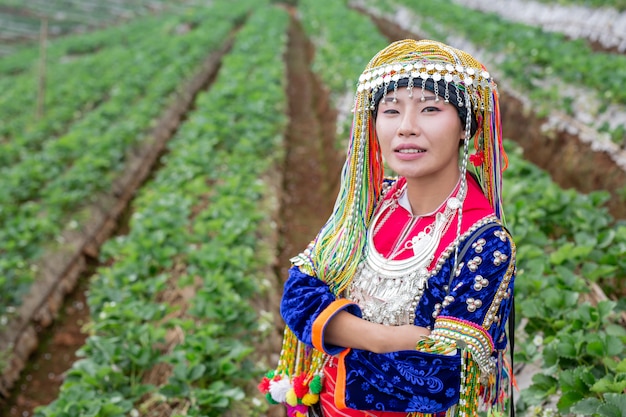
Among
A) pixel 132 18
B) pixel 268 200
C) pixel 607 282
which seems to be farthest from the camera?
pixel 132 18

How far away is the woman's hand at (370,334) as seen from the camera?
158cm

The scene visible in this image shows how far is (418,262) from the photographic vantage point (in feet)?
5.41

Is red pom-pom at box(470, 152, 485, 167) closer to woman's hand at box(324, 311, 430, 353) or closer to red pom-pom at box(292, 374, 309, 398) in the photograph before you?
woman's hand at box(324, 311, 430, 353)

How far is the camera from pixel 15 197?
23.9 ft

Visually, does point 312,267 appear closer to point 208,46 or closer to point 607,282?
point 607,282

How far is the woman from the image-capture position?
5.08 feet

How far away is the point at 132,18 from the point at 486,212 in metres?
38.5

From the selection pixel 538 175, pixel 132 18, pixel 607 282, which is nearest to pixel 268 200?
pixel 538 175

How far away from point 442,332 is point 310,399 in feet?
1.92

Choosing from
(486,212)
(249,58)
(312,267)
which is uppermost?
(249,58)

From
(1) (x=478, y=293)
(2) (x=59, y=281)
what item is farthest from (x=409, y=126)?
(2) (x=59, y=281)

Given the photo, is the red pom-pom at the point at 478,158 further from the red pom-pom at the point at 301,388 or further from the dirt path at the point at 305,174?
the dirt path at the point at 305,174

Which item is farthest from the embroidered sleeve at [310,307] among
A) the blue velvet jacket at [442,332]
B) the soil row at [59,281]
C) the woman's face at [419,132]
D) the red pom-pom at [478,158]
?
the soil row at [59,281]

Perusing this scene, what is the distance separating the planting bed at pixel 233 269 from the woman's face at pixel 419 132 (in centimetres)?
114
